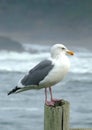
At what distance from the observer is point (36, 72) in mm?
6156

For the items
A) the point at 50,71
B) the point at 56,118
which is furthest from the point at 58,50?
the point at 56,118

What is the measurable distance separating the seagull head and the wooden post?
73 centimetres

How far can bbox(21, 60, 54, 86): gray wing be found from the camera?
241 inches

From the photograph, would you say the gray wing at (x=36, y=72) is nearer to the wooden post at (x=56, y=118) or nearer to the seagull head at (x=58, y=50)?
the seagull head at (x=58, y=50)

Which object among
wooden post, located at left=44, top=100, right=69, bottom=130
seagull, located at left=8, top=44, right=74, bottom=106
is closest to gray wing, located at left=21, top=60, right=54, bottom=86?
seagull, located at left=8, top=44, right=74, bottom=106

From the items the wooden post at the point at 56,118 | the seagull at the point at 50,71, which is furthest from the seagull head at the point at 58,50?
the wooden post at the point at 56,118

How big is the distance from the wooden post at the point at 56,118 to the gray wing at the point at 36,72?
64cm

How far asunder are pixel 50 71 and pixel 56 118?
83cm

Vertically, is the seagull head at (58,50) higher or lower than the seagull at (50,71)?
higher

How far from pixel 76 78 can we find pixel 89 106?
8.62 metres

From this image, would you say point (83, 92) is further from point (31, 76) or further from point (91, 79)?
point (31, 76)

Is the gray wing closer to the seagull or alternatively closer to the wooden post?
the seagull

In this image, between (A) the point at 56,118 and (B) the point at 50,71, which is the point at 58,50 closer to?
(B) the point at 50,71

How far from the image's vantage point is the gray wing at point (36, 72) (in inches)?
241
